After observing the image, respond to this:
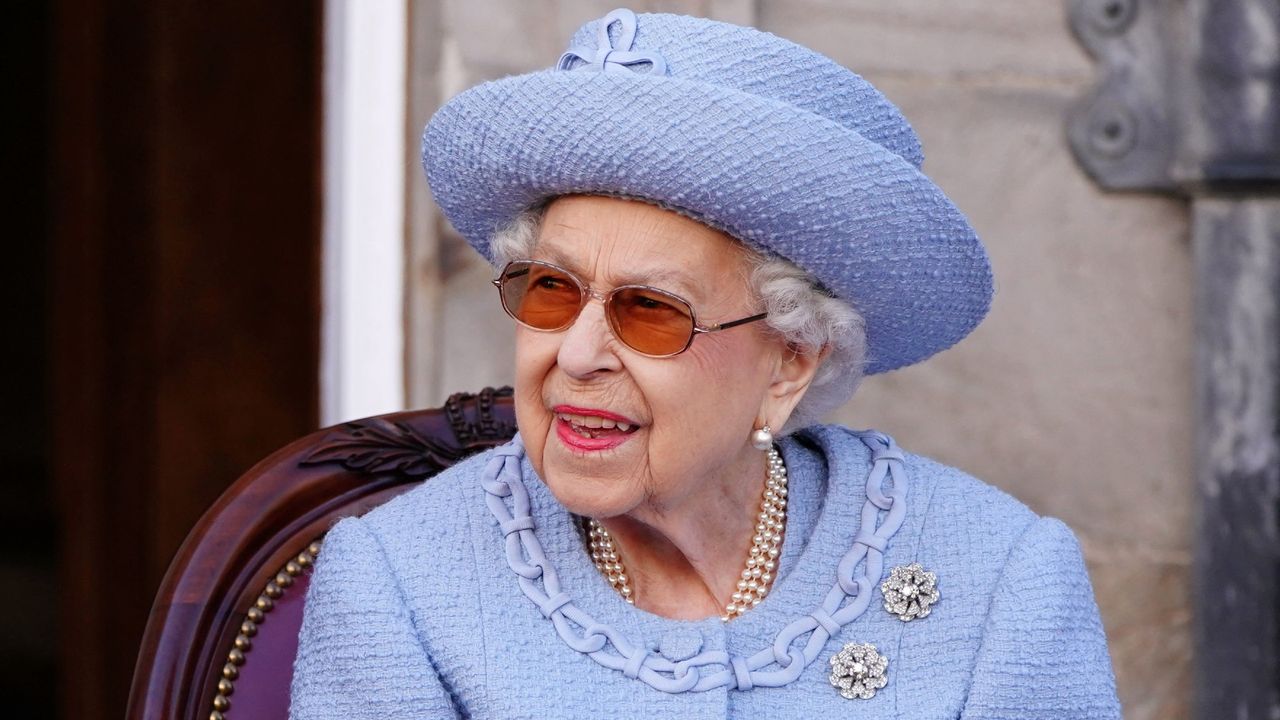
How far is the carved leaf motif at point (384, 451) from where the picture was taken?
7.66 feet

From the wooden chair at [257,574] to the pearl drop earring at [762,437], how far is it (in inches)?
21.1

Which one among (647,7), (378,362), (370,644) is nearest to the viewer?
(370,644)

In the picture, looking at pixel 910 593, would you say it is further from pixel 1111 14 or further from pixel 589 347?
pixel 1111 14

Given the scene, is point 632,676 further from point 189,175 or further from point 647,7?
point 189,175

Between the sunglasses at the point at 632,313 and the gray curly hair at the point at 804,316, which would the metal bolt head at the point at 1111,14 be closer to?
the gray curly hair at the point at 804,316

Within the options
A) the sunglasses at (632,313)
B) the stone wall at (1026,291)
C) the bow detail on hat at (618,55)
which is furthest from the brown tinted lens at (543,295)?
A: the stone wall at (1026,291)

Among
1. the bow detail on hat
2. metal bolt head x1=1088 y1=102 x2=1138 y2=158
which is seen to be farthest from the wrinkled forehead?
metal bolt head x1=1088 y1=102 x2=1138 y2=158

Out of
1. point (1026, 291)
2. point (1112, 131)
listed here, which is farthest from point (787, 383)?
point (1112, 131)

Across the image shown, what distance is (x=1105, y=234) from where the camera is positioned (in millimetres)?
3424

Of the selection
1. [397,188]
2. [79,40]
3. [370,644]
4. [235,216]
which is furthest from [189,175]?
[370,644]

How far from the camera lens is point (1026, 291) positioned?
3.45 meters

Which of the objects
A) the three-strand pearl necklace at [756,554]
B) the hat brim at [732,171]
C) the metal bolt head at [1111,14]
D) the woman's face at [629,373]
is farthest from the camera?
the metal bolt head at [1111,14]

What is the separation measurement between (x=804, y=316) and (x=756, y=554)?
0.37 metres

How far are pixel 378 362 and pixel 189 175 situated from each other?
43.5 inches
